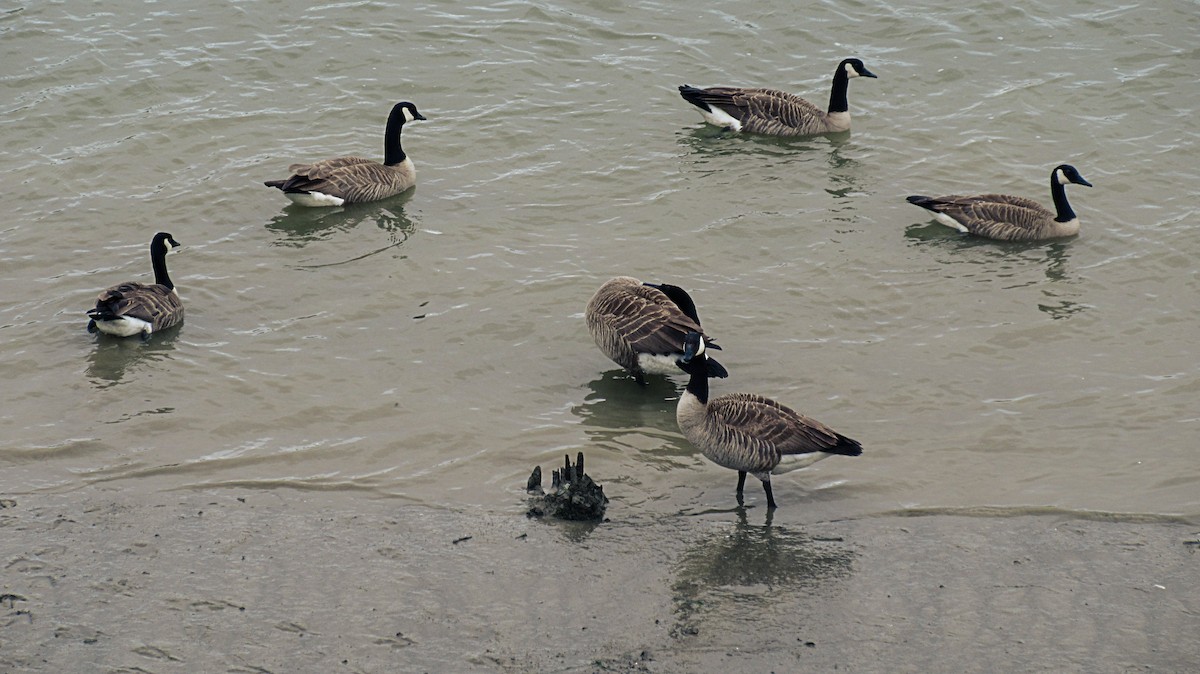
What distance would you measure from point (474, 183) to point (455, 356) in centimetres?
437

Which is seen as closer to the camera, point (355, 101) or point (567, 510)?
point (567, 510)

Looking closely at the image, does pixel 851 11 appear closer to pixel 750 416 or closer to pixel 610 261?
pixel 610 261

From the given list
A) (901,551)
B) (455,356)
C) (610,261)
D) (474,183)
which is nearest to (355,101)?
(474,183)

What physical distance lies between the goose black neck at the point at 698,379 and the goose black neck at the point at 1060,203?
652cm

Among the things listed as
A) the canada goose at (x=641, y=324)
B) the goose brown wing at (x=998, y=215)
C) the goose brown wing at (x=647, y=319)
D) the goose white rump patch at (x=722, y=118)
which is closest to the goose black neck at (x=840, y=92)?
Result: the goose white rump patch at (x=722, y=118)

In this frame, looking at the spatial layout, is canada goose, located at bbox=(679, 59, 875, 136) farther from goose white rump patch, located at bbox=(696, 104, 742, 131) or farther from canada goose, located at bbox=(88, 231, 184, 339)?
canada goose, located at bbox=(88, 231, 184, 339)

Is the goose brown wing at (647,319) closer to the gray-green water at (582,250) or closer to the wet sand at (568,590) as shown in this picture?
the gray-green water at (582,250)

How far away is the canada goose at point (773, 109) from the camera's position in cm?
1662

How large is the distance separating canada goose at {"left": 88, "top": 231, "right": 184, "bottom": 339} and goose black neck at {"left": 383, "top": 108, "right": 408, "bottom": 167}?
416 centimetres

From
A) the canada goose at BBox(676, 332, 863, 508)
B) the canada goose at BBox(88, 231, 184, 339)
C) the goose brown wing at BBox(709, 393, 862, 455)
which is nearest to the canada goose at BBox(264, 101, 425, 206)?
the canada goose at BBox(88, 231, 184, 339)

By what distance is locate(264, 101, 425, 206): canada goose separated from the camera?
14552mm

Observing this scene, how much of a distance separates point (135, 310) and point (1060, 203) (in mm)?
10084

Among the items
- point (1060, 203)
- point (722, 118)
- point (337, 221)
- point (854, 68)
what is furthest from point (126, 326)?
point (854, 68)

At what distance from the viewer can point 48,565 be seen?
25.7ft
